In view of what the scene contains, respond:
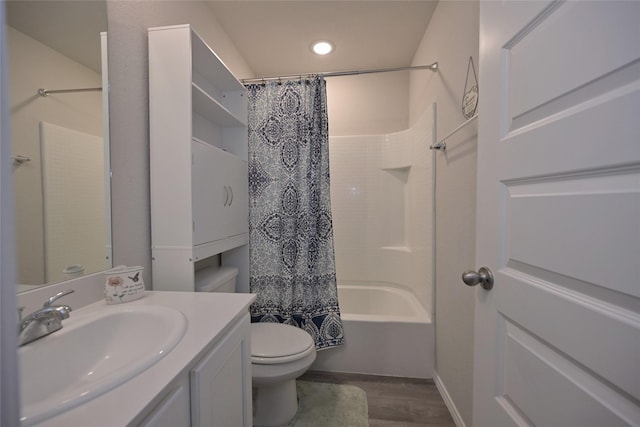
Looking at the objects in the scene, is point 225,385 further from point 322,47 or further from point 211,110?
point 322,47

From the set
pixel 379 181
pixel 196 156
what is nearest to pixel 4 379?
pixel 196 156

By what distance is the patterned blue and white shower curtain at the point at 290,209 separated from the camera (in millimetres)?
1800

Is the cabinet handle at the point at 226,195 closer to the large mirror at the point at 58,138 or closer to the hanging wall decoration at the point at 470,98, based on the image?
the large mirror at the point at 58,138

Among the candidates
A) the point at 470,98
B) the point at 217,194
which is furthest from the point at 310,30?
the point at 217,194

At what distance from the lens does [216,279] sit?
1.45 meters

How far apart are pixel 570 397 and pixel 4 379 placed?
2.69 ft

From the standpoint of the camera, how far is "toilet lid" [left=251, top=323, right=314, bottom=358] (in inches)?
52.1

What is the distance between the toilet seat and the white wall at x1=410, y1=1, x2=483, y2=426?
2.61 feet

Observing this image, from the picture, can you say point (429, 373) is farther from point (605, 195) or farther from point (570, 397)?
point (605, 195)

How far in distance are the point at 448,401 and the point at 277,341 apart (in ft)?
3.46

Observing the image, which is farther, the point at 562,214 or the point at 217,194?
the point at 217,194

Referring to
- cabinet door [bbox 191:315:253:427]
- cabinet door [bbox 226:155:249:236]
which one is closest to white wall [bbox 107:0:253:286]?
cabinet door [bbox 226:155:249:236]


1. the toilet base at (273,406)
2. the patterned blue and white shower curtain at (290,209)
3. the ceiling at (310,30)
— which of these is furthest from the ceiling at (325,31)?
the toilet base at (273,406)

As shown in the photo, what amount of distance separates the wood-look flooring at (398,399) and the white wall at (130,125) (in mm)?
1374
